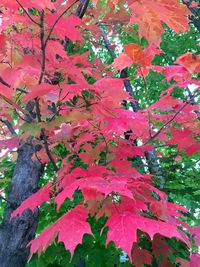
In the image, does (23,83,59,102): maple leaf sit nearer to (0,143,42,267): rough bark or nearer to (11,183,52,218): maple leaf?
(11,183,52,218): maple leaf

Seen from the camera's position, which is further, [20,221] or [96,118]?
[20,221]

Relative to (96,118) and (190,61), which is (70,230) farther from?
(190,61)

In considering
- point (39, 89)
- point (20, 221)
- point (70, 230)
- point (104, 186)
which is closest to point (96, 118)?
point (39, 89)

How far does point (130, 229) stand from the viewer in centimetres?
140

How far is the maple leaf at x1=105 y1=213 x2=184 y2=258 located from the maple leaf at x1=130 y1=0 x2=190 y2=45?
870 millimetres

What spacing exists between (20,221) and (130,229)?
1.45 m

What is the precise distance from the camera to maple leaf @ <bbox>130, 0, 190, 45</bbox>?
1472mm

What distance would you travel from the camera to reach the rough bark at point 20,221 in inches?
98.4

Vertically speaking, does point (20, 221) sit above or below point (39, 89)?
below

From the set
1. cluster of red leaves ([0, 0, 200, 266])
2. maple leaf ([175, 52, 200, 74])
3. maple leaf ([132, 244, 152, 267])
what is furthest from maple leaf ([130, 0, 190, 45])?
maple leaf ([132, 244, 152, 267])

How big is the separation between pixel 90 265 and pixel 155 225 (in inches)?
45.2

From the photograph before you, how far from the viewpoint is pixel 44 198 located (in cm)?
193

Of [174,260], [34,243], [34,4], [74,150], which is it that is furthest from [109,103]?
[174,260]

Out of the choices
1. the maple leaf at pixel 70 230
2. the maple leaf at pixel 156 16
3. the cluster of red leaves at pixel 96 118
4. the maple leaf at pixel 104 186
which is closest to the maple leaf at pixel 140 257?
the cluster of red leaves at pixel 96 118
